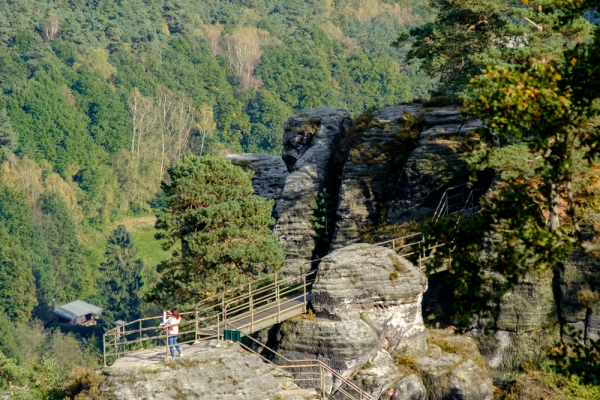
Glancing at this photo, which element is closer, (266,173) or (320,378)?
(320,378)

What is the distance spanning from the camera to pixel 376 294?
2736 centimetres

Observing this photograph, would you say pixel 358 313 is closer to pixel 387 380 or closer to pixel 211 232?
pixel 387 380

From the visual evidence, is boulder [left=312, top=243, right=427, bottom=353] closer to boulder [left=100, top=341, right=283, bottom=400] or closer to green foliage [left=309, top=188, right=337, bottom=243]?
boulder [left=100, top=341, right=283, bottom=400]

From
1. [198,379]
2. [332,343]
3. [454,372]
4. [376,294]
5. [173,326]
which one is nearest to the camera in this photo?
[198,379]

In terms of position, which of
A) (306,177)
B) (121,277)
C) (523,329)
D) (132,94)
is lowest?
(121,277)

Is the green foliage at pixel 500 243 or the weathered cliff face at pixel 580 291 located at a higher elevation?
the green foliage at pixel 500 243

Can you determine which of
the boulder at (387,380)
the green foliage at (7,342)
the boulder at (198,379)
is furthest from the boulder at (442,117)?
the green foliage at (7,342)

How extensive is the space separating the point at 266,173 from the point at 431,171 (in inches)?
457

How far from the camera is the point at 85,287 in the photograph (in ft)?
345

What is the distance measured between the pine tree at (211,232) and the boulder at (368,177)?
3.55 m

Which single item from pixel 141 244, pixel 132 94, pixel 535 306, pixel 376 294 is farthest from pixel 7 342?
pixel 535 306

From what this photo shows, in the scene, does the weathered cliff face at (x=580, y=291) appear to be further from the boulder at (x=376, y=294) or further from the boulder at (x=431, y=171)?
the boulder at (x=431, y=171)

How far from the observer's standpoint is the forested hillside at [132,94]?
10688 cm

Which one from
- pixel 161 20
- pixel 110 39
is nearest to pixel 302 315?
pixel 110 39
